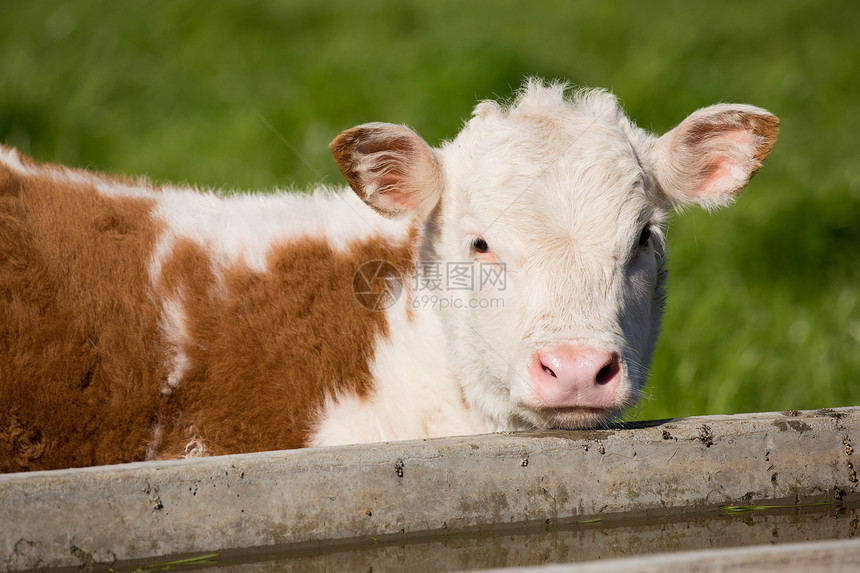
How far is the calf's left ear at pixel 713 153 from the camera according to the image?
3.66 metres

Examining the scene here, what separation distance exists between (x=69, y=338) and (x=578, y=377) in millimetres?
1698

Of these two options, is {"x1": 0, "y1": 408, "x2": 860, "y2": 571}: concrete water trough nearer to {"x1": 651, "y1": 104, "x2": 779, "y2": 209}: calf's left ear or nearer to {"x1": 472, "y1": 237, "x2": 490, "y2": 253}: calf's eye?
{"x1": 472, "y1": 237, "x2": 490, "y2": 253}: calf's eye

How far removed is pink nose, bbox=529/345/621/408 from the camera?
288 cm

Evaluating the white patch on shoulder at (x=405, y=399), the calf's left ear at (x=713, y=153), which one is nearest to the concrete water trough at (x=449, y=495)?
the white patch on shoulder at (x=405, y=399)

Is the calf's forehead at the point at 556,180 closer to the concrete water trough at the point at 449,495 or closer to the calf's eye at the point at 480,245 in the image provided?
the calf's eye at the point at 480,245

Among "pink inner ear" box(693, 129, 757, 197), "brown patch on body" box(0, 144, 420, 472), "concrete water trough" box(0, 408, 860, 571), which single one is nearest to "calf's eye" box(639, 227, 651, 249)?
"pink inner ear" box(693, 129, 757, 197)

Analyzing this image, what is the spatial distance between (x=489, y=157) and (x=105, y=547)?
75.1 inches

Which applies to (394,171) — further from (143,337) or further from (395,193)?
(143,337)

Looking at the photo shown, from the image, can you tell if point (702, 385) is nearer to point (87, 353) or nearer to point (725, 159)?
point (725, 159)

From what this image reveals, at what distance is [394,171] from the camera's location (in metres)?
3.66

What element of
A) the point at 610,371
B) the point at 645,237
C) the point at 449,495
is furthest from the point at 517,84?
the point at 449,495

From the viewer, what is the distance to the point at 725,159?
3834 millimetres

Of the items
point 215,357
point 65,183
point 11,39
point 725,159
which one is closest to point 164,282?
point 215,357

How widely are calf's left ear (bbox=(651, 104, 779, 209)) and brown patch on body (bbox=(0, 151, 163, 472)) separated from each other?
2044mm
